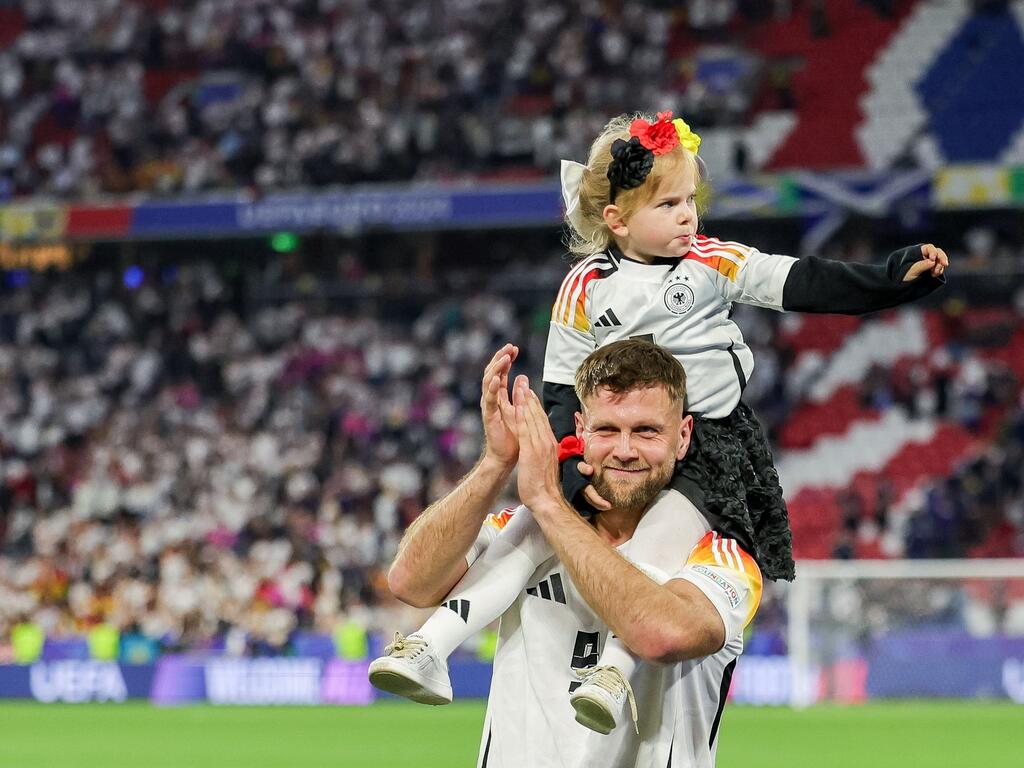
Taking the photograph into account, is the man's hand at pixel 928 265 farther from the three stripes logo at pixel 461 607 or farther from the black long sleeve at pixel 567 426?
the three stripes logo at pixel 461 607

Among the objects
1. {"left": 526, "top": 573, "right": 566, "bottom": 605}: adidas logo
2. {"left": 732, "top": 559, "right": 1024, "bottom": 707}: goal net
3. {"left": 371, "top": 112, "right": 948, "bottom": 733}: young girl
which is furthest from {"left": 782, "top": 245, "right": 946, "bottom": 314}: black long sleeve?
{"left": 732, "top": 559, "right": 1024, "bottom": 707}: goal net

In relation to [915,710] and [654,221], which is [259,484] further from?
[654,221]

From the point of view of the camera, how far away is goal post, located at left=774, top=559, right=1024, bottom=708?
17.4 meters

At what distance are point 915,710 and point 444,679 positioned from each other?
1388 centimetres

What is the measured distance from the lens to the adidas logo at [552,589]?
14.8ft

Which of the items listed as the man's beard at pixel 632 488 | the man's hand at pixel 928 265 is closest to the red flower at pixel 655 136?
the man's hand at pixel 928 265

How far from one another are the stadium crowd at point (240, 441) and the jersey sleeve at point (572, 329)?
47.7 ft

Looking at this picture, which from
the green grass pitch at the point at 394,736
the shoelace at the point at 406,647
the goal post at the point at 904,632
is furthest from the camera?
the goal post at the point at 904,632

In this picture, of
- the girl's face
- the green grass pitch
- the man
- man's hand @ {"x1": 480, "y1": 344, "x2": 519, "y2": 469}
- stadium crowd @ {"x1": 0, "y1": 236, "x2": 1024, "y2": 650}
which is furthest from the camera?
stadium crowd @ {"x1": 0, "y1": 236, "x2": 1024, "y2": 650}

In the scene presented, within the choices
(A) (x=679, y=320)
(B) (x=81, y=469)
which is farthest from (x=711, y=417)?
(B) (x=81, y=469)

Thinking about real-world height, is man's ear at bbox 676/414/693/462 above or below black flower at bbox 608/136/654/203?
below

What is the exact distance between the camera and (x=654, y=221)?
5023 mm

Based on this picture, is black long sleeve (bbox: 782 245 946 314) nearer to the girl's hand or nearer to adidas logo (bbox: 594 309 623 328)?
adidas logo (bbox: 594 309 623 328)

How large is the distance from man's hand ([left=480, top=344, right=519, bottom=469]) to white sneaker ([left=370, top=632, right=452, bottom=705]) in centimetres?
50
